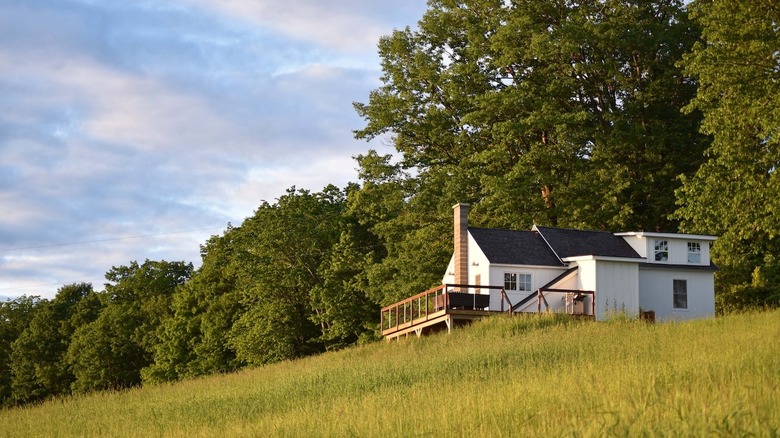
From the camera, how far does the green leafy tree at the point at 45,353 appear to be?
82438mm

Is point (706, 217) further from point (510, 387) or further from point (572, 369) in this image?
point (510, 387)

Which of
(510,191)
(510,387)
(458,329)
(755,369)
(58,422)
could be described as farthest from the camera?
(510,191)

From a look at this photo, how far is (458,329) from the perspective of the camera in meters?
32.7

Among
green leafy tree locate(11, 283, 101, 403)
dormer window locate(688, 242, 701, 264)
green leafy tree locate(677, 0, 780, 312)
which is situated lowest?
green leafy tree locate(11, 283, 101, 403)

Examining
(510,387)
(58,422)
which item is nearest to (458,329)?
(58,422)

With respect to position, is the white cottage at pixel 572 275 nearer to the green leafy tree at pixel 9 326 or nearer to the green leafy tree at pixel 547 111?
the green leafy tree at pixel 547 111

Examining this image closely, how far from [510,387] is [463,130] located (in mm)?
32869

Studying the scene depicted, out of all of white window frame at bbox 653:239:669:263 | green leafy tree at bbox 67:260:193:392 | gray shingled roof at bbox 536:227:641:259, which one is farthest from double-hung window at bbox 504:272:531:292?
green leafy tree at bbox 67:260:193:392

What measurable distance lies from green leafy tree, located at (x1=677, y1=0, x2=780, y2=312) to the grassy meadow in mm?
8353

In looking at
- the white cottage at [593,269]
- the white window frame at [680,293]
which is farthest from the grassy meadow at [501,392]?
the white window frame at [680,293]

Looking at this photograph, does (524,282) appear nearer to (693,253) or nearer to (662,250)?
(662,250)

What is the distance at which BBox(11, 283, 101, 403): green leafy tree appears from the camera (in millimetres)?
82438

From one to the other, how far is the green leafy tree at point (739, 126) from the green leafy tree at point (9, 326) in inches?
2726

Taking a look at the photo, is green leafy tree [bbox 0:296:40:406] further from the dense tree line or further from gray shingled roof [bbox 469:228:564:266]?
gray shingled roof [bbox 469:228:564:266]
